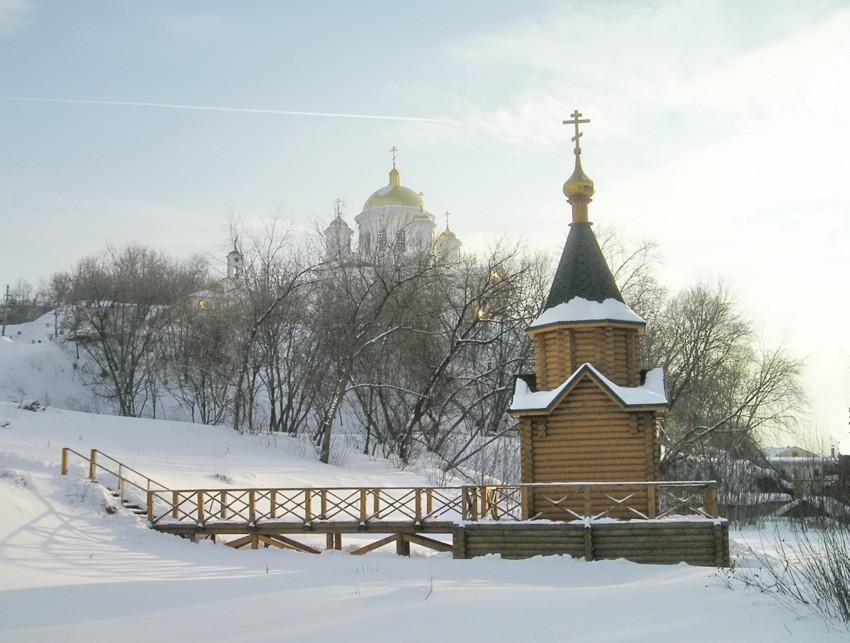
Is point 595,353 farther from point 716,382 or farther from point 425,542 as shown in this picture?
point 716,382

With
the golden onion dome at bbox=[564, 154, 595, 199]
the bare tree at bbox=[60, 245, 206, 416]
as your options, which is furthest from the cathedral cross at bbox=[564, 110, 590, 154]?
the bare tree at bbox=[60, 245, 206, 416]

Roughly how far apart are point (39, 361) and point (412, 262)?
2695cm

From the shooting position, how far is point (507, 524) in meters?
16.5

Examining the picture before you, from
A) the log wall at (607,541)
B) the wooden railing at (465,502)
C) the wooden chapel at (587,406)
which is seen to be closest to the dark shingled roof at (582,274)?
the wooden chapel at (587,406)

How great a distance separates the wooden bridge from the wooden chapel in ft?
0.62

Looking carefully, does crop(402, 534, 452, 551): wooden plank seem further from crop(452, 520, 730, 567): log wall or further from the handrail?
the handrail

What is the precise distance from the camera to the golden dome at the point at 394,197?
206 feet

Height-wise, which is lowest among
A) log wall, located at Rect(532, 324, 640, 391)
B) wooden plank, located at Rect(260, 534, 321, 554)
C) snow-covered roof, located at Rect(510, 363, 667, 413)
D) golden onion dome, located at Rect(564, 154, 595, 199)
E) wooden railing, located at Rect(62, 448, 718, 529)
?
wooden plank, located at Rect(260, 534, 321, 554)

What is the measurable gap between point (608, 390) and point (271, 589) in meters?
8.34

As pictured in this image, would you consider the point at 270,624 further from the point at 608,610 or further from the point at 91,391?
the point at 91,391

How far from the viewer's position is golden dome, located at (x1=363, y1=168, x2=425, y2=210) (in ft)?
206

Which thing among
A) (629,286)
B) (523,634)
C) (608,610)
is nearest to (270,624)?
(523,634)

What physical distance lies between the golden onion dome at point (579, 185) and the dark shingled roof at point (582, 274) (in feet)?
2.47

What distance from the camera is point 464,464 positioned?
34312 mm
